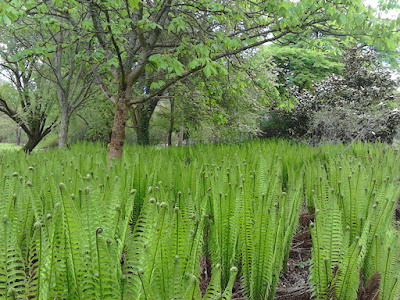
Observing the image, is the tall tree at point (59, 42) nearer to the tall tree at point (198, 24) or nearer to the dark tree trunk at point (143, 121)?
the tall tree at point (198, 24)

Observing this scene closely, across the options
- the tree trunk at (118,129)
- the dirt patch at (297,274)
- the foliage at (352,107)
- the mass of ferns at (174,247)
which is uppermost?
the foliage at (352,107)

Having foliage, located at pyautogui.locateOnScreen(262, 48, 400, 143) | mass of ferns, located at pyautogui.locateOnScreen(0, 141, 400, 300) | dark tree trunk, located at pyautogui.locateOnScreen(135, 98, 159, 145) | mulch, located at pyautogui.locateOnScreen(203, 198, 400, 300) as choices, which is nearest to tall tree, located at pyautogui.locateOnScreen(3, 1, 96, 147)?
dark tree trunk, located at pyautogui.locateOnScreen(135, 98, 159, 145)

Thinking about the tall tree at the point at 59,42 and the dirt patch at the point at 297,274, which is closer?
the dirt patch at the point at 297,274

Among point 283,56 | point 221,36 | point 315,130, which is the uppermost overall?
point 283,56

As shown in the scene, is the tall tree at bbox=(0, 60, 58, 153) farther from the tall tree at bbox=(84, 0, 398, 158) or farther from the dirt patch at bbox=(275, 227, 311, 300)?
the dirt patch at bbox=(275, 227, 311, 300)

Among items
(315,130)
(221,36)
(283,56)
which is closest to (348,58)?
(315,130)

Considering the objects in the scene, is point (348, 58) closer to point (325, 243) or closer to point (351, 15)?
point (351, 15)

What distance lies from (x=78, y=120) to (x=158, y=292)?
13.4 m

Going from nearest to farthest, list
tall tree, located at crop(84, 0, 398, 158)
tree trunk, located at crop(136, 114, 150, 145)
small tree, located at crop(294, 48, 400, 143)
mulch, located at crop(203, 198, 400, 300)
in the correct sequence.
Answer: mulch, located at crop(203, 198, 400, 300), tall tree, located at crop(84, 0, 398, 158), small tree, located at crop(294, 48, 400, 143), tree trunk, located at crop(136, 114, 150, 145)

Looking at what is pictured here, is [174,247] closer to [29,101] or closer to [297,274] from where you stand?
[297,274]

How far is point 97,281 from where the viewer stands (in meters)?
0.68

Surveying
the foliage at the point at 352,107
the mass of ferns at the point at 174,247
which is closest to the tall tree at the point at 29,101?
the foliage at the point at 352,107

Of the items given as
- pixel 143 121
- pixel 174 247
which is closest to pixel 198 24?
pixel 174 247

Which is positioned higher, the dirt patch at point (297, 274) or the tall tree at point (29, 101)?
the tall tree at point (29, 101)
